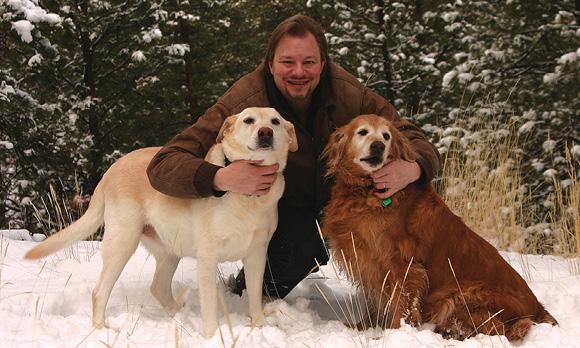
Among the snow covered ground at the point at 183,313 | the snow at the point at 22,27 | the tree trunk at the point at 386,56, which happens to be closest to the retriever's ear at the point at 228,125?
the snow covered ground at the point at 183,313

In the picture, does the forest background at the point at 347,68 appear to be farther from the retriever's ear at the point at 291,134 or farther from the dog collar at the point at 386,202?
the retriever's ear at the point at 291,134

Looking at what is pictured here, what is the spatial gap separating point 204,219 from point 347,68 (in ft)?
26.2

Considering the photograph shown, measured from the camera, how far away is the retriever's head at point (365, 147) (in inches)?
111

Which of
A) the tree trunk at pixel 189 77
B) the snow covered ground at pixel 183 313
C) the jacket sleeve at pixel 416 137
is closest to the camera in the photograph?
the snow covered ground at pixel 183 313

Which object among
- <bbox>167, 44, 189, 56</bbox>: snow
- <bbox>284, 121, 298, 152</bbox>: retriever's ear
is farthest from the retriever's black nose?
<bbox>167, 44, 189, 56</bbox>: snow

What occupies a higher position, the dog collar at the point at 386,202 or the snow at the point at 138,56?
the snow at the point at 138,56

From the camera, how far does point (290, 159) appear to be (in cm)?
318

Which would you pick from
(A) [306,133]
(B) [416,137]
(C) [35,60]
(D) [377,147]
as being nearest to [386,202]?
(D) [377,147]

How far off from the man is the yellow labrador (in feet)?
0.43

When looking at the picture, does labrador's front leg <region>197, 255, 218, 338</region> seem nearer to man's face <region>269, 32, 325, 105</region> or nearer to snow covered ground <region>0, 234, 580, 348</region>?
snow covered ground <region>0, 234, 580, 348</region>

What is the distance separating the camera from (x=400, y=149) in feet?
9.59

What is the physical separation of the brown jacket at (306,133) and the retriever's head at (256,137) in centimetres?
28

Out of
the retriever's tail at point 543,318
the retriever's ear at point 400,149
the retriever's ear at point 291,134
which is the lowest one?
the retriever's tail at point 543,318

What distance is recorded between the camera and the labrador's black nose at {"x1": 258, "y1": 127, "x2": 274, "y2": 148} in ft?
8.61
